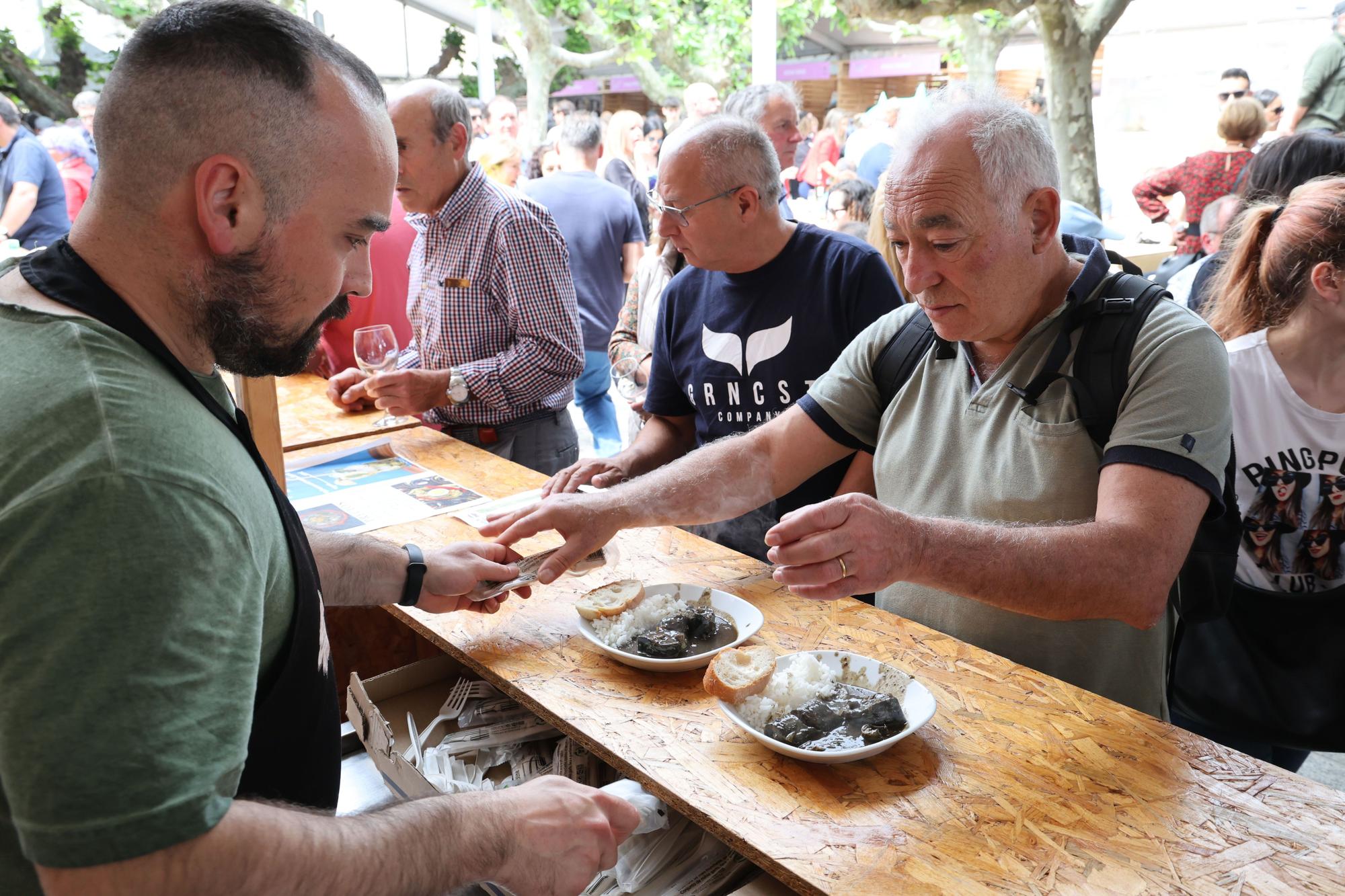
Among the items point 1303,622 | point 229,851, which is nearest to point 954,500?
point 1303,622

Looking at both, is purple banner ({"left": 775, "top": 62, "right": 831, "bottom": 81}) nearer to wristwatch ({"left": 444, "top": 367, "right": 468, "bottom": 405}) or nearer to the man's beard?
wristwatch ({"left": 444, "top": 367, "right": 468, "bottom": 405})

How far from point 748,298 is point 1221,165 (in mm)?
3808

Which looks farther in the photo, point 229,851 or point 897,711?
point 897,711

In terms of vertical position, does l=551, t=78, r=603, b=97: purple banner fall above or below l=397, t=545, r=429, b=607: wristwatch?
above

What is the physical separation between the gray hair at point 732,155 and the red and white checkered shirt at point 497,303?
27.4 inches

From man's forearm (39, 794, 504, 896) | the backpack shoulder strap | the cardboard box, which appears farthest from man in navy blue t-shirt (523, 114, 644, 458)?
man's forearm (39, 794, 504, 896)

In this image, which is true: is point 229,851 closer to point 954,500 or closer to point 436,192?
point 954,500

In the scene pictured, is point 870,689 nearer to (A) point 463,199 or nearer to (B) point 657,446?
(B) point 657,446

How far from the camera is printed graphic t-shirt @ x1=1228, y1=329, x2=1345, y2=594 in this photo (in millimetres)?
2238

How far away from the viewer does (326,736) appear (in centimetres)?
142

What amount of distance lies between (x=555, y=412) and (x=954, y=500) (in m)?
2.03

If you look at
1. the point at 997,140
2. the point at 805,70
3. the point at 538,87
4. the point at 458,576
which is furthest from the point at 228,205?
the point at 805,70

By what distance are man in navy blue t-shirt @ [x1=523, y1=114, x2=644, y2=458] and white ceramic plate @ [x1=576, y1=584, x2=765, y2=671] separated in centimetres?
394

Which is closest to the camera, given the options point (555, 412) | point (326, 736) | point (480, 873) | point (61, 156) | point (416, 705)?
point (480, 873)
